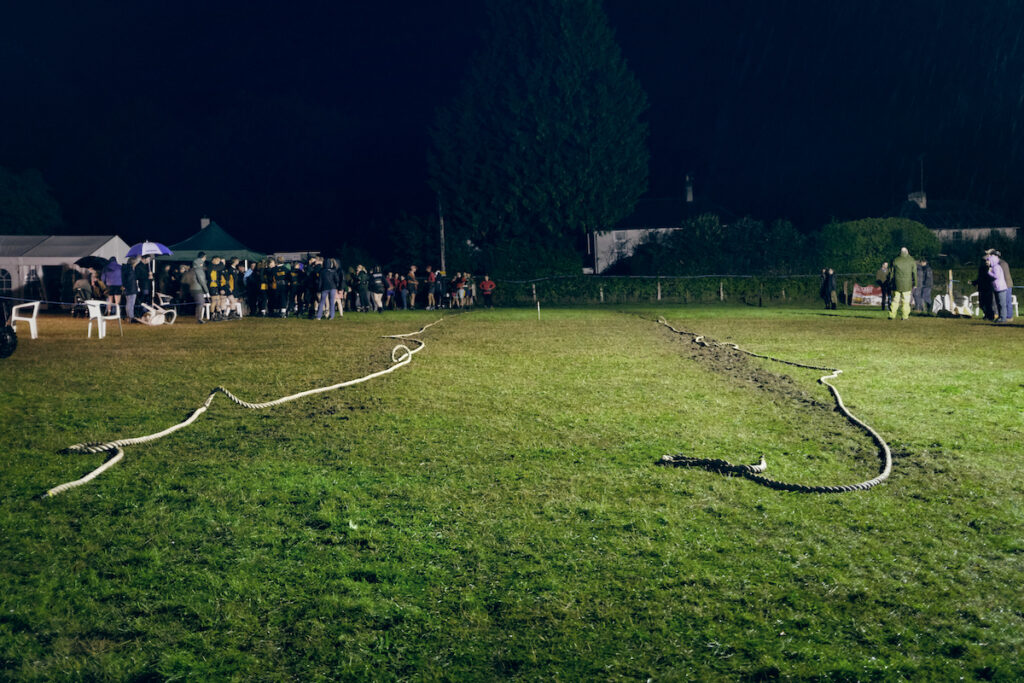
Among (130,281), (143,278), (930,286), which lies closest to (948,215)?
(930,286)

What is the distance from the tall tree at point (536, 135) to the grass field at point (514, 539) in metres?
38.4

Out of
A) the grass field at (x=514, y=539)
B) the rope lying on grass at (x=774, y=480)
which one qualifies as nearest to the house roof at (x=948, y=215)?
the grass field at (x=514, y=539)

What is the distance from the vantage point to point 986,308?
2162 centimetres

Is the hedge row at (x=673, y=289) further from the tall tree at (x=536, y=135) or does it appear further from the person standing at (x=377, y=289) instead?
the person standing at (x=377, y=289)

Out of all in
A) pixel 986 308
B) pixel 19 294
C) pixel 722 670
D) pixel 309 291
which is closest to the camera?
pixel 722 670

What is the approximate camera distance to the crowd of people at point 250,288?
24.3 m

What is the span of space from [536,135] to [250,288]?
24.7 meters

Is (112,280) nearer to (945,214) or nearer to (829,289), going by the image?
(829,289)

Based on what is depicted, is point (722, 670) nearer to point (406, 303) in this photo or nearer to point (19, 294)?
point (406, 303)

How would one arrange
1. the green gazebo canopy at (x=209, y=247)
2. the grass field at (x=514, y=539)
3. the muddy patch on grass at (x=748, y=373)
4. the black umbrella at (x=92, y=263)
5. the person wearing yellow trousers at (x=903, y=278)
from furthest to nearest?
1. the green gazebo canopy at (x=209, y=247)
2. the black umbrella at (x=92, y=263)
3. the person wearing yellow trousers at (x=903, y=278)
4. the muddy patch on grass at (x=748, y=373)
5. the grass field at (x=514, y=539)

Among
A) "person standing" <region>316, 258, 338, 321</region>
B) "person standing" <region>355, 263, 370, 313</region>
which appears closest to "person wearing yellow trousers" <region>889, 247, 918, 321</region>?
"person standing" <region>316, 258, 338, 321</region>

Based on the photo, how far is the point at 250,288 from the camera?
28.4m

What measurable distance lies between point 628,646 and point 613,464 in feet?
10.2

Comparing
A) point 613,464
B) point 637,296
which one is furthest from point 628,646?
point 637,296
